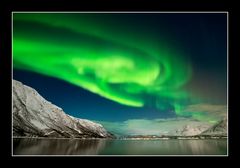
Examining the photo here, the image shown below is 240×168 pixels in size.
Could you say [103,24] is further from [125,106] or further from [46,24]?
[125,106]

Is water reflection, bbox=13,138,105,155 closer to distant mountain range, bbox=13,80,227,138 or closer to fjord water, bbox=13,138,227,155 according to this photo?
fjord water, bbox=13,138,227,155

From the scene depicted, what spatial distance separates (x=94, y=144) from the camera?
590cm

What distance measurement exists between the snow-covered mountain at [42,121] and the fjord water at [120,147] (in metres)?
0.13

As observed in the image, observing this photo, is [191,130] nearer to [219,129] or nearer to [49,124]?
[219,129]

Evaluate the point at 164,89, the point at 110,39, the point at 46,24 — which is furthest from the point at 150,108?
the point at 46,24

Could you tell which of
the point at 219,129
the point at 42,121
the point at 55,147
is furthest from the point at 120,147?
the point at 219,129

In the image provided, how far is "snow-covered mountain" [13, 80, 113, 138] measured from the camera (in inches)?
226

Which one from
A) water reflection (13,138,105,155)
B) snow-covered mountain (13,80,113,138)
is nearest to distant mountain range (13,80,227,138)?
snow-covered mountain (13,80,113,138)

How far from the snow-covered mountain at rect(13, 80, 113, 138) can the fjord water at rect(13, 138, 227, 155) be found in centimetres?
13

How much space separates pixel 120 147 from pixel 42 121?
125cm

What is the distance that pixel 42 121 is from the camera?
5.91m

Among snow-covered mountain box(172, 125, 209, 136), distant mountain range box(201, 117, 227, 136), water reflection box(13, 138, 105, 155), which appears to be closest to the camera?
water reflection box(13, 138, 105, 155)

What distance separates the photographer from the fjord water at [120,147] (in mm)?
5691
